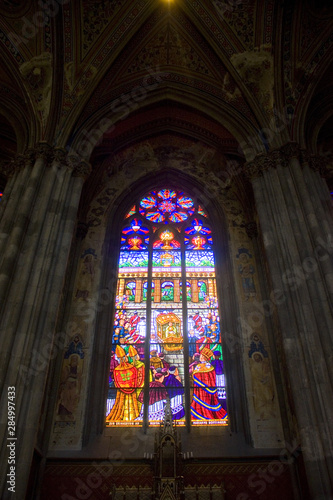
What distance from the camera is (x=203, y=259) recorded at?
11.7m

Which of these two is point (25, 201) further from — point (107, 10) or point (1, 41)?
point (107, 10)

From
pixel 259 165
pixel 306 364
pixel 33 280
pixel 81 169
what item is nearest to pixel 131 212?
pixel 81 169

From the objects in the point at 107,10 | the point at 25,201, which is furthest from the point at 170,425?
the point at 107,10

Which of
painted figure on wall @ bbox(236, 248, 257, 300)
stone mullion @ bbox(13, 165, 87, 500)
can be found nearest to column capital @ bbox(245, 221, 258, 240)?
painted figure on wall @ bbox(236, 248, 257, 300)

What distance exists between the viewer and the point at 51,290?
25.3ft

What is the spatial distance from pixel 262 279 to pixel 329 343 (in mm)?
3767

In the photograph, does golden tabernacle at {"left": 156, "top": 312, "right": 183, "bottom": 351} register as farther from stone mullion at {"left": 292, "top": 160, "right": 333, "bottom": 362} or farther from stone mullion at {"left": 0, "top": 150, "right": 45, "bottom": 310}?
stone mullion at {"left": 0, "top": 150, "right": 45, "bottom": 310}

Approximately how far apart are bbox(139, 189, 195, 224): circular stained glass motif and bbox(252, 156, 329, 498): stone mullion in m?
3.65

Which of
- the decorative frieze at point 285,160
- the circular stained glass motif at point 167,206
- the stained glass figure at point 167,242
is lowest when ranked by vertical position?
the decorative frieze at point 285,160

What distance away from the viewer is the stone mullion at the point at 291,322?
6219 millimetres

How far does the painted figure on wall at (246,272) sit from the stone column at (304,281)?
2265 millimetres

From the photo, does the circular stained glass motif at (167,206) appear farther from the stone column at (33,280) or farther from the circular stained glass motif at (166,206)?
the stone column at (33,280)

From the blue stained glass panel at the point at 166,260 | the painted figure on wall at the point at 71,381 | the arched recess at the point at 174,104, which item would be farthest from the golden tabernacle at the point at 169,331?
the arched recess at the point at 174,104

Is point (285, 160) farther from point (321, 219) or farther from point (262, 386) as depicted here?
point (262, 386)
